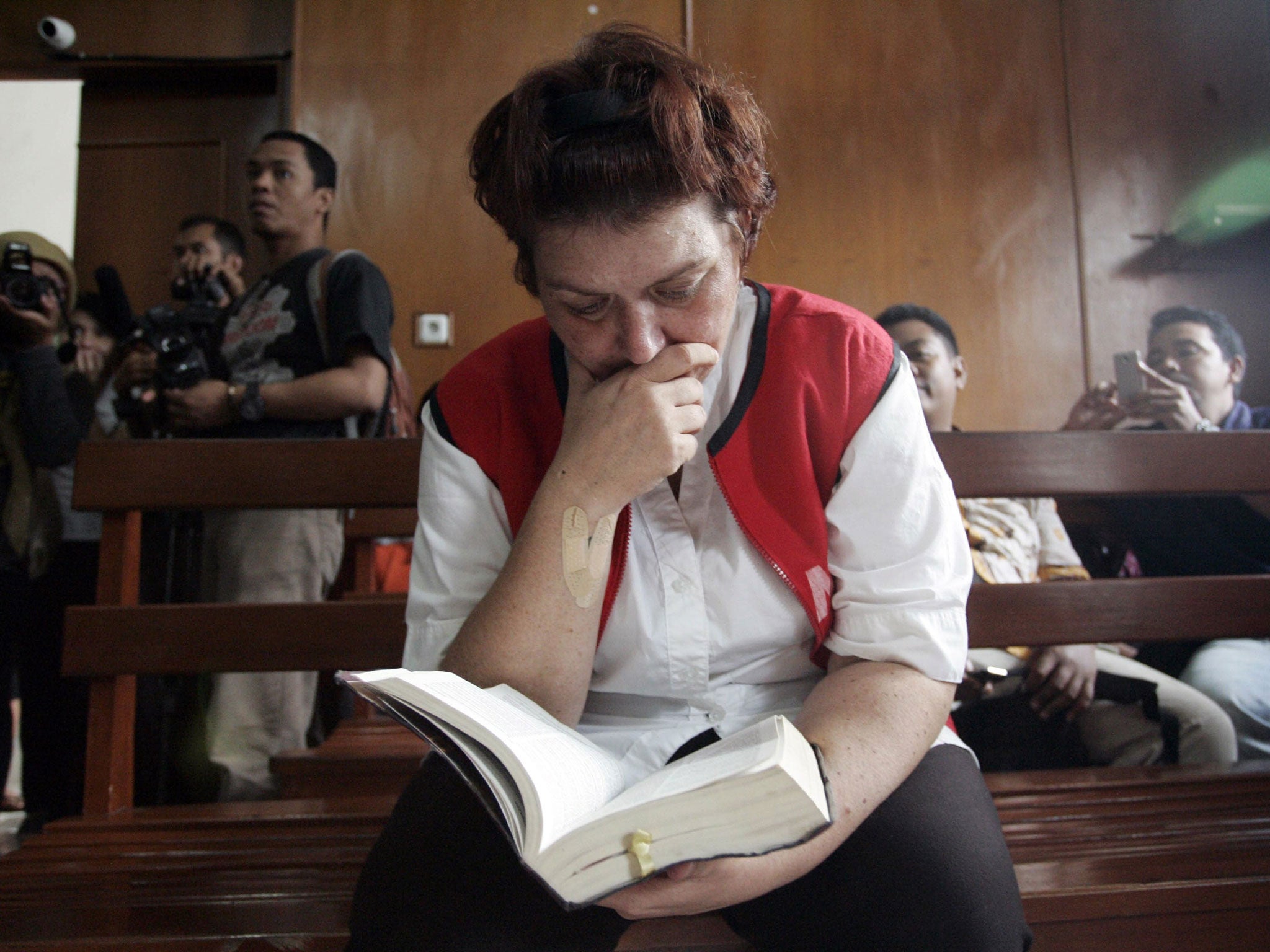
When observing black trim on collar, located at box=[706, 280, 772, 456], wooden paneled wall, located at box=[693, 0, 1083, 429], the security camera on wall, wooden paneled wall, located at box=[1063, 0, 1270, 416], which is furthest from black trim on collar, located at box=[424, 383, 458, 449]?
the security camera on wall

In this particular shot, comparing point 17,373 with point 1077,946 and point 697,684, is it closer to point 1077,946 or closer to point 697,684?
point 697,684

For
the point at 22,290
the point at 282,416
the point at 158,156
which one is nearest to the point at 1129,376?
the point at 282,416

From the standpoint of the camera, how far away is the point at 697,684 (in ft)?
2.76

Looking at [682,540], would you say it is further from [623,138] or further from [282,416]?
[282,416]

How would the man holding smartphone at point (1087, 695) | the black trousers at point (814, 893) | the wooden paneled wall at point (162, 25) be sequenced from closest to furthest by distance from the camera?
the black trousers at point (814, 893)
the man holding smartphone at point (1087, 695)
the wooden paneled wall at point (162, 25)

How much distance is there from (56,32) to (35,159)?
3.46 feet

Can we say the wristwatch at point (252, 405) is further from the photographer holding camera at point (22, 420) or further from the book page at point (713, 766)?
the book page at point (713, 766)

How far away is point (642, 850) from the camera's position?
52cm

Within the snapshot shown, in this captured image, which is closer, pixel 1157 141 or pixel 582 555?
pixel 582 555

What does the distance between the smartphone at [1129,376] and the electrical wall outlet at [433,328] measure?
2.05 metres

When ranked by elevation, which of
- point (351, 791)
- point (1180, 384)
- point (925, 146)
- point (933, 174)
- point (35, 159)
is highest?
point (35, 159)

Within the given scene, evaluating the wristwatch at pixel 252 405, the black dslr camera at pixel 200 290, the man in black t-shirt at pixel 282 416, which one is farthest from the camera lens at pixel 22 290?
the wristwatch at pixel 252 405

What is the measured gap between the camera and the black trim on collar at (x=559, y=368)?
94 centimetres

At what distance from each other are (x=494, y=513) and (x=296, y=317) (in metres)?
1.24
